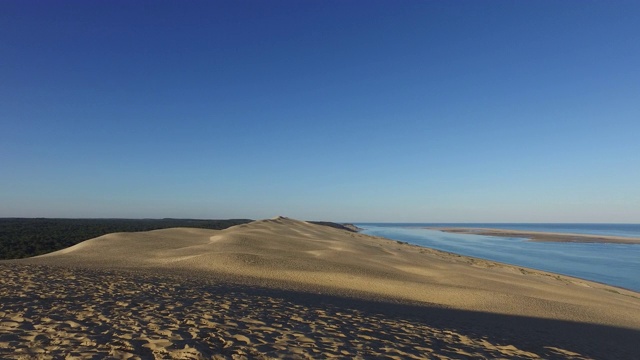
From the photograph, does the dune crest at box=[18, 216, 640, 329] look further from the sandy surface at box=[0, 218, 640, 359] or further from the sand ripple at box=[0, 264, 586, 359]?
the sand ripple at box=[0, 264, 586, 359]

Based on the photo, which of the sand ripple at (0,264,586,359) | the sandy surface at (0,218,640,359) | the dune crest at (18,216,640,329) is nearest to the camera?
the sand ripple at (0,264,586,359)

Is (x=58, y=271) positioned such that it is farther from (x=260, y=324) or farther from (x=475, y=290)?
(x=475, y=290)

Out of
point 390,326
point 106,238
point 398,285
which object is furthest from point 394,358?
point 106,238

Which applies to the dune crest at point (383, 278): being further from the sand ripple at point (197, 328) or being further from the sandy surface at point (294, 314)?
the sand ripple at point (197, 328)

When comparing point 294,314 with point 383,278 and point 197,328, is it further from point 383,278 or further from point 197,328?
point 383,278

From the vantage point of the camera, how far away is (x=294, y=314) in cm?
980

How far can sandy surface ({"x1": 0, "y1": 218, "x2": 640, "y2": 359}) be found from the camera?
6941 millimetres

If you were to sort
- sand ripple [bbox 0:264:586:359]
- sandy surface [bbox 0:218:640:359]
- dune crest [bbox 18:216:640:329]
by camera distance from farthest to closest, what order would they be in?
dune crest [bbox 18:216:640:329], sandy surface [bbox 0:218:640:359], sand ripple [bbox 0:264:586:359]

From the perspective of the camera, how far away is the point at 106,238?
31109mm

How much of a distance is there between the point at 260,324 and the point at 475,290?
1257 cm

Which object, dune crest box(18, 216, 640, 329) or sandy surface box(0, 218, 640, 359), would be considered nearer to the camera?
sandy surface box(0, 218, 640, 359)

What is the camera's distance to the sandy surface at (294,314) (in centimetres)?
694

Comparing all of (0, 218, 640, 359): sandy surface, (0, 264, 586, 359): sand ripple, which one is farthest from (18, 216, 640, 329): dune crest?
(0, 264, 586, 359): sand ripple

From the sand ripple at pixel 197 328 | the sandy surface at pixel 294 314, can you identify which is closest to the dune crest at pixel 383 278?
the sandy surface at pixel 294 314
